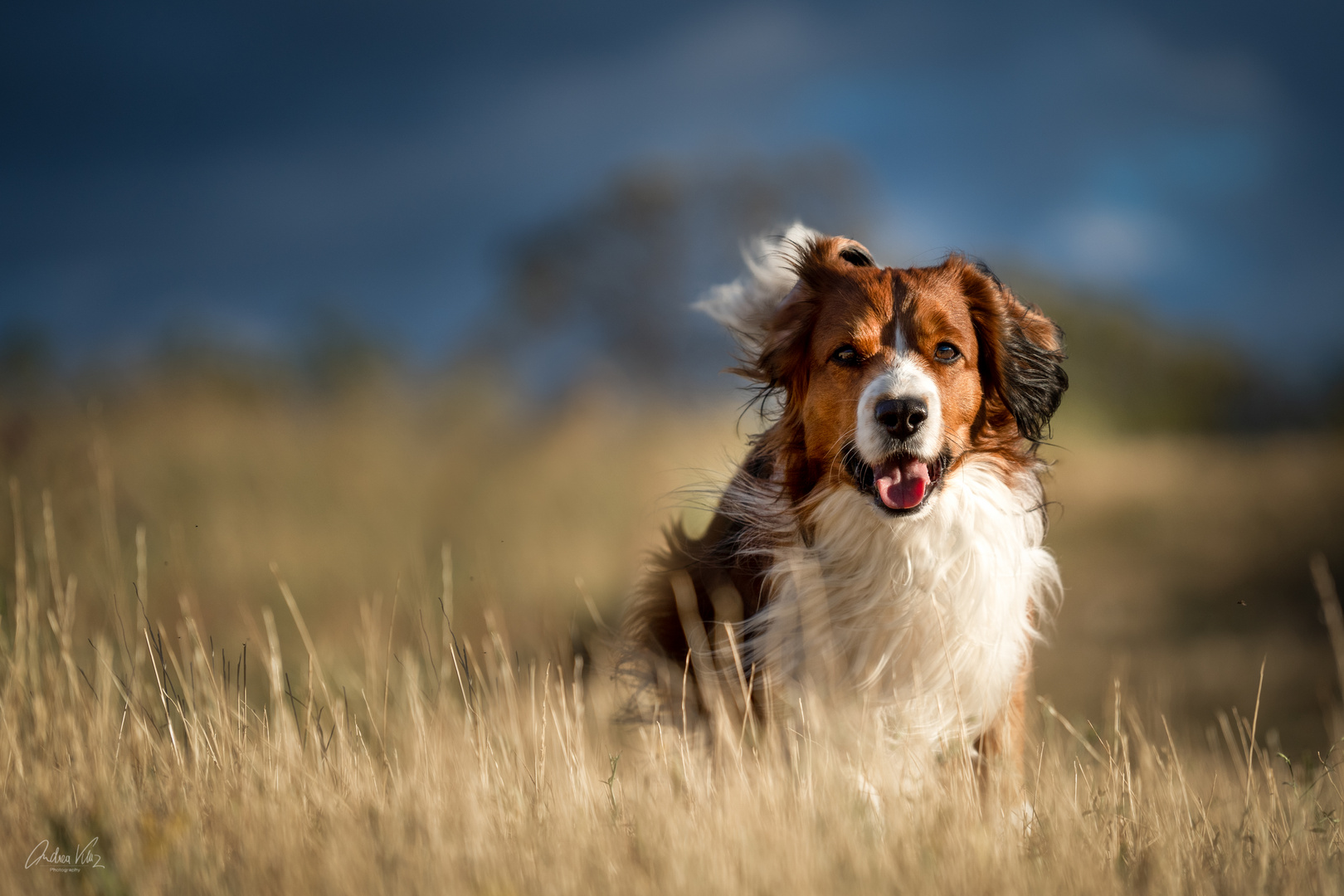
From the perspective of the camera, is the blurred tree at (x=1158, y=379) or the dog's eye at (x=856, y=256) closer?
the dog's eye at (x=856, y=256)

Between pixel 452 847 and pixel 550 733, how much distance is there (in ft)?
4.81

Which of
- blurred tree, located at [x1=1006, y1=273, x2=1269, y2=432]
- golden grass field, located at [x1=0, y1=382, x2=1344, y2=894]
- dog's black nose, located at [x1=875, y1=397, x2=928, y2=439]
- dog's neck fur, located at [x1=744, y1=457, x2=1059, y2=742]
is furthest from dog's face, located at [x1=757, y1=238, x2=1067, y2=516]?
blurred tree, located at [x1=1006, y1=273, x2=1269, y2=432]

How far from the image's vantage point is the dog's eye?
3848 millimetres

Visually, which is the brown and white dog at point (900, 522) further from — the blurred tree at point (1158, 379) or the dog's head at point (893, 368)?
the blurred tree at point (1158, 379)

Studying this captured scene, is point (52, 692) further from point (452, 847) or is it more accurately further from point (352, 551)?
point (352, 551)

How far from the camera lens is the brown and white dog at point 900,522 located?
340cm

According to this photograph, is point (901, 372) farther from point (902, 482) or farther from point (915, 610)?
point (915, 610)

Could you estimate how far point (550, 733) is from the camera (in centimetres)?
399

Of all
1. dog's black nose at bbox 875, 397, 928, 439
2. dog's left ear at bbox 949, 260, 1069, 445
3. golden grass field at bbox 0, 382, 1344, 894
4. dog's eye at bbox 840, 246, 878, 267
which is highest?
dog's eye at bbox 840, 246, 878, 267

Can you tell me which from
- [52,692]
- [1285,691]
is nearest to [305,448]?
[52,692]

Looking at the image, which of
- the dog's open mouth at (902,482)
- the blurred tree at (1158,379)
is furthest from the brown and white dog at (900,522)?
the blurred tree at (1158,379)

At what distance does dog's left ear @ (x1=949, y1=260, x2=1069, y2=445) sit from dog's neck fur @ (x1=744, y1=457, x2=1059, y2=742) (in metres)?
0.27

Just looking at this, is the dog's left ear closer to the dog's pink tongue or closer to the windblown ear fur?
the dog's pink tongue

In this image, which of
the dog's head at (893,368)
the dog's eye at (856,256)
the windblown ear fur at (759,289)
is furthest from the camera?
the windblown ear fur at (759,289)
